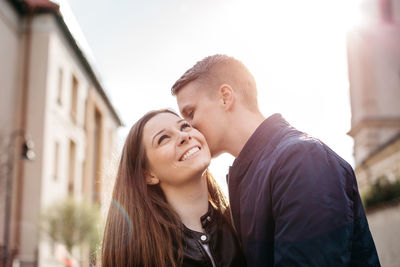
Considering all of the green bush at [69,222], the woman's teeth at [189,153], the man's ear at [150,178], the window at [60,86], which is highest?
the window at [60,86]

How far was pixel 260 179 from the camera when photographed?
2701 mm

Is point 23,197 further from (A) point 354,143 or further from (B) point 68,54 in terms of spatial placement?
(A) point 354,143

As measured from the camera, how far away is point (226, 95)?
3.63 metres

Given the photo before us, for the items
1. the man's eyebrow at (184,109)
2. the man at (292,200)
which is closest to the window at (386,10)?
the man's eyebrow at (184,109)

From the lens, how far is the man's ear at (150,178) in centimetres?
364

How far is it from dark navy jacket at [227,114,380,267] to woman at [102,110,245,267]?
490mm

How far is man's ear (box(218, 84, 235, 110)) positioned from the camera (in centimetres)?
361

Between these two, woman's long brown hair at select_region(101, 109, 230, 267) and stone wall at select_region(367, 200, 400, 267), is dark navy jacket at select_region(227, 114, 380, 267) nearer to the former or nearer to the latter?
woman's long brown hair at select_region(101, 109, 230, 267)

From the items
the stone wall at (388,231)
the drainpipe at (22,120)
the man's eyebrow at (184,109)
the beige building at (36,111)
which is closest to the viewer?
the man's eyebrow at (184,109)

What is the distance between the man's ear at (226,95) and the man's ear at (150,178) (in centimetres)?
73

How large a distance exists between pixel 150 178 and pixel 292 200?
1535 millimetres

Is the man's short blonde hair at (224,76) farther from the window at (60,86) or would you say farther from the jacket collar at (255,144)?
the window at (60,86)

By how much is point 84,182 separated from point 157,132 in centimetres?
2480

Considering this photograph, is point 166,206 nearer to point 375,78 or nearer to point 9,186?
point 9,186
